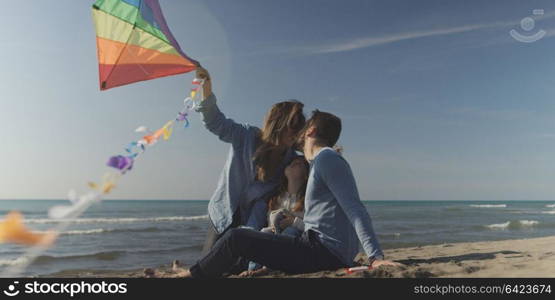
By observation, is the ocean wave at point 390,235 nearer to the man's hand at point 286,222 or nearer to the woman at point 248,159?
the woman at point 248,159

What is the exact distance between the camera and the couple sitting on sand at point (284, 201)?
3135mm

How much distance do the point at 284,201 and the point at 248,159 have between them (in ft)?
1.66

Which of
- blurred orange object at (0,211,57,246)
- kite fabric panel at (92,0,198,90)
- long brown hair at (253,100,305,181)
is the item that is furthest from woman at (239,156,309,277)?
blurred orange object at (0,211,57,246)

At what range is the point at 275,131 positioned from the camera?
3961 millimetres

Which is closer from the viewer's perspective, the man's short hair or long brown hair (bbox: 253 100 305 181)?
the man's short hair

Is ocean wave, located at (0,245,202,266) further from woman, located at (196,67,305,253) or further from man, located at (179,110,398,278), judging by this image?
man, located at (179,110,398,278)

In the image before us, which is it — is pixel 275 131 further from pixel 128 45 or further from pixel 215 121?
pixel 128 45

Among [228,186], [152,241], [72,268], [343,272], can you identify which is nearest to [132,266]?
[72,268]

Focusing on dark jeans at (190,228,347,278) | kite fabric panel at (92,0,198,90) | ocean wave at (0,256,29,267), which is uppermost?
kite fabric panel at (92,0,198,90)

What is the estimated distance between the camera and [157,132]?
381 cm

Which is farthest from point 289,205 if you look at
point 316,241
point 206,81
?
point 206,81

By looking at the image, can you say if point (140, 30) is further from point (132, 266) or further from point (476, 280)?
point (132, 266)

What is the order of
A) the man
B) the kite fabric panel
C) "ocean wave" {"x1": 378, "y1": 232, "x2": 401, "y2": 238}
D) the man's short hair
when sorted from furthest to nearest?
1. "ocean wave" {"x1": 378, "y1": 232, "x2": 401, "y2": 238}
2. the kite fabric panel
3. the man's short hair
4. the man

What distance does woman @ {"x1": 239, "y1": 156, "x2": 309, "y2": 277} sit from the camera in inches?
145
